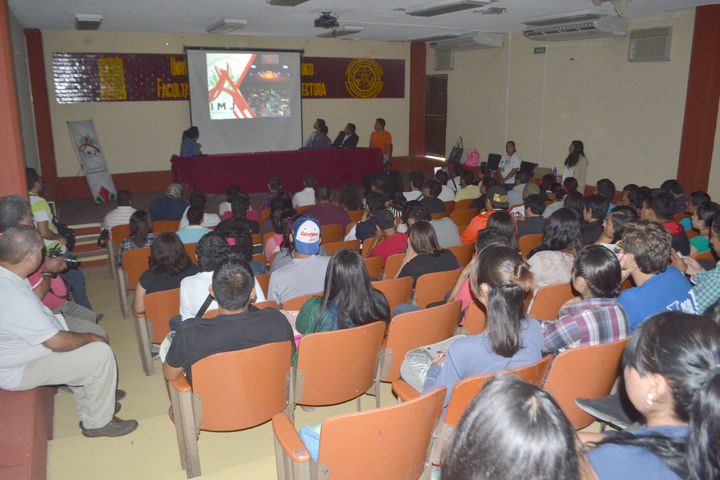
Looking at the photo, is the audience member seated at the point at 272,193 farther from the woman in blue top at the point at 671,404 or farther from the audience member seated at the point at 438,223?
the woman in blue top at the point at 671,404

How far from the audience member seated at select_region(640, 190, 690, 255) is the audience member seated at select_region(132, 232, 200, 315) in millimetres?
3900

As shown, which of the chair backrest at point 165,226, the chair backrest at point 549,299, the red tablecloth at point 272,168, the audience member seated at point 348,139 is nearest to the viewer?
the chair backrest at point 549,299

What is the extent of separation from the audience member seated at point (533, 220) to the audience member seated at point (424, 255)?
1.51 m

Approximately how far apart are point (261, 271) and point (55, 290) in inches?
57.3

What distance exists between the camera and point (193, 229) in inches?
187

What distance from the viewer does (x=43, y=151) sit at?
32.6 ft

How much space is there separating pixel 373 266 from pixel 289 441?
7.64ft

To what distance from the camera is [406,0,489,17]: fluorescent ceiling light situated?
7062mm

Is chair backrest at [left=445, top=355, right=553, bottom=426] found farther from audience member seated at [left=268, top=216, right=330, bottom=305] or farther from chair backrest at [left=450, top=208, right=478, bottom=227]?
chair backrest at [left=450, top=208, right=478, bottom=227]

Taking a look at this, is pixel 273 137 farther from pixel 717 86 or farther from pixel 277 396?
pixel 277 396

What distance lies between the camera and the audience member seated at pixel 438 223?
15.2ft

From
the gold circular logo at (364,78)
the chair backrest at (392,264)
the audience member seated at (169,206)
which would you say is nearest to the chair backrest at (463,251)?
the chair backrest at (392,264)

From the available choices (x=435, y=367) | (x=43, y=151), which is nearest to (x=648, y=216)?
(x=435, y=367)

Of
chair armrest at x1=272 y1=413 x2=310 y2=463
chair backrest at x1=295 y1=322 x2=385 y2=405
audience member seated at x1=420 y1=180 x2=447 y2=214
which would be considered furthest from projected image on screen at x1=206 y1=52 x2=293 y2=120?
chair armrest at x1=272 y1=413 x2=310 y2=463
